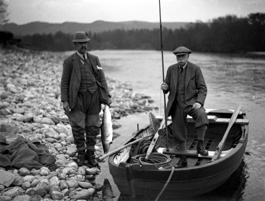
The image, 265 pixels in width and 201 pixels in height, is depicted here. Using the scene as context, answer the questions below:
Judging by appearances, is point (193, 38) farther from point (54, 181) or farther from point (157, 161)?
point (54, 181)

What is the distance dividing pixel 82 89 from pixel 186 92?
186 cm

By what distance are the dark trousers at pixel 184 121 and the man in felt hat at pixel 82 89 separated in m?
1.32

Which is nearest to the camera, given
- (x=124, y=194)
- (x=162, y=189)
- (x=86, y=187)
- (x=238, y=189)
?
(x=162, y=189)

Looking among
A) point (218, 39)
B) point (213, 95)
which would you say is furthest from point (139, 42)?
point (213, 95)

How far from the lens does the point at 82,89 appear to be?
568 centimetres

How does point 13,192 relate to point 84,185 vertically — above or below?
above

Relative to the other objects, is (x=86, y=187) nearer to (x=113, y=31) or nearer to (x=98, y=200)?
(x=98, y=200)

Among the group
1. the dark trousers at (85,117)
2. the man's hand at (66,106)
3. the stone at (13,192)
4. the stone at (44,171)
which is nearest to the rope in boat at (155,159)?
the dark trousers at (85,117)

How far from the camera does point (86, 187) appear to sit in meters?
5.45

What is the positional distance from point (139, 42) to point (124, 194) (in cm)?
9402

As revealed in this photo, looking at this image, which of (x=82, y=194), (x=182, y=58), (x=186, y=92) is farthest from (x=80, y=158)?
(x=182, y=58)

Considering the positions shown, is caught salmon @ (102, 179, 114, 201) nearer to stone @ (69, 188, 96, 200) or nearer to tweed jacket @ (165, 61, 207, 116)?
stone @ (69, 188, 96, 200)

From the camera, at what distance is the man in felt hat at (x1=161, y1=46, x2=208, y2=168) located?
529cm

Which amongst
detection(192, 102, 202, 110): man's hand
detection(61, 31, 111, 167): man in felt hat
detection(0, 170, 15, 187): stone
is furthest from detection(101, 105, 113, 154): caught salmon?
detection(0, 170, 15, 187): stone
